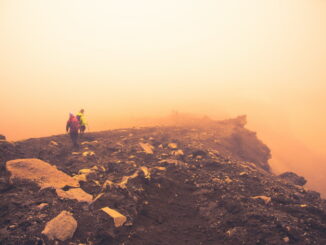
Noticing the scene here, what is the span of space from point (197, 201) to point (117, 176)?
12.8ft

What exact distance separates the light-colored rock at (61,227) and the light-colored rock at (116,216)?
3.51 ft

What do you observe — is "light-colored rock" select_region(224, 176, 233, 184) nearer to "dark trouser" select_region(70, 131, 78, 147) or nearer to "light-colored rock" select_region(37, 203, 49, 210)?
"light-colored rock" select_region(37, 203, 49, 210)

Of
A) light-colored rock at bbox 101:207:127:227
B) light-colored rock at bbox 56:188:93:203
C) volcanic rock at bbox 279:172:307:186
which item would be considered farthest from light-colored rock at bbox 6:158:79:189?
volcanic rock at bbox 279:172:307:186

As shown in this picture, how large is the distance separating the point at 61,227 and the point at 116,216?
1627mm

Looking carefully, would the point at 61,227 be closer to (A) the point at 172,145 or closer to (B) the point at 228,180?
(B) the point at 228,180

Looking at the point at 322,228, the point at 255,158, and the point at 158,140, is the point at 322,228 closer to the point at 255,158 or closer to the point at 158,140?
the point at 158,140

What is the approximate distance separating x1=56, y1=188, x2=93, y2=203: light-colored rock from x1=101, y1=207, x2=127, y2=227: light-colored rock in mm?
918

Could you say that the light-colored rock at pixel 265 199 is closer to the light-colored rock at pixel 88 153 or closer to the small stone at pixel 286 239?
the small stone at pixel 286 239

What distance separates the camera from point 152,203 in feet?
28.3

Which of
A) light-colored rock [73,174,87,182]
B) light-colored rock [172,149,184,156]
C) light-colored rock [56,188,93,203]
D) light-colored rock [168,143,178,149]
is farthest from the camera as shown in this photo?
light-colored rock [168,143,178,149]

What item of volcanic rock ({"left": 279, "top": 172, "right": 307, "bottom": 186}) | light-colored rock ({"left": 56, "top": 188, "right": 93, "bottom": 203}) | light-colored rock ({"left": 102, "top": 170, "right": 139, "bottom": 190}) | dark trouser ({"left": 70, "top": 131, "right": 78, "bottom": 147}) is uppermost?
dark trouser ({"left": 70, "top": 131, "right": 78, "bottom": 147})

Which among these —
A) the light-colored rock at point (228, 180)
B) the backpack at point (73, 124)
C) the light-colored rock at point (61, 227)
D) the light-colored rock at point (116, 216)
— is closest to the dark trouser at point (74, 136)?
the backpack at point (73, 124)

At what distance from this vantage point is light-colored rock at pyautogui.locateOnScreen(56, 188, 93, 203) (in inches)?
314

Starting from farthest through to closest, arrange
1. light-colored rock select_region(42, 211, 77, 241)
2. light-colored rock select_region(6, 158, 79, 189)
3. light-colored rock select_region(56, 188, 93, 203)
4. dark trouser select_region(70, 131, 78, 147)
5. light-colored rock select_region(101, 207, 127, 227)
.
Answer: dark trouser select_region(70, 131, 78, 147)
light-colored rock select_region(6, 158, 79, 189)
light-colored rock select_region(56, 188, 93, 203)
light-colored rock select_region(101, 207, 127, 227)
light-colored rock select_region(42, 211, 77, 241)
